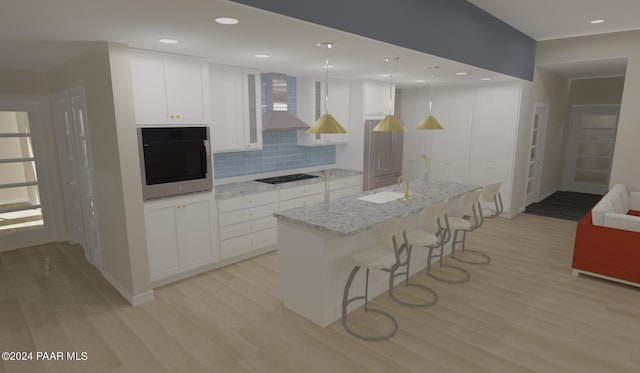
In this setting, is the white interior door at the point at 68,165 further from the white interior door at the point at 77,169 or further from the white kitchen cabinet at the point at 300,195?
the white kitchen cabinet at the point at 300,195

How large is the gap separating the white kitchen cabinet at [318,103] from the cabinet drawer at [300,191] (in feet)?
2.66

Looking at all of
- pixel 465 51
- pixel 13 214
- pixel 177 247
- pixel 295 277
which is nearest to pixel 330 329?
pixel 295 277

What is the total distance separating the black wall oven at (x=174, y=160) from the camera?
364cm

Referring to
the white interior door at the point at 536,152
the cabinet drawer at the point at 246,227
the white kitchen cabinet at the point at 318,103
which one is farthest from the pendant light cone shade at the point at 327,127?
the white interior door at the point at 536,152

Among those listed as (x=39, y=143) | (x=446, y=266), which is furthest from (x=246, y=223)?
(x=39, y=143)

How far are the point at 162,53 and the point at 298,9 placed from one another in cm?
183

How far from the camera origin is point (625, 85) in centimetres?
554

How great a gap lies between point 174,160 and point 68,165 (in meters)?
2.41

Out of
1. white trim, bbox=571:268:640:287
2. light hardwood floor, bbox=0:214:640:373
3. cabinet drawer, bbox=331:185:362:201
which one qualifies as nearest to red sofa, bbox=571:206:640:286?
white trim, bbox=571:268:640:287

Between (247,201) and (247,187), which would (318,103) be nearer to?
(247,187)

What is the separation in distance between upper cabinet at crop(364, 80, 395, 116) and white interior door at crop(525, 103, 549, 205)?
9.72ft

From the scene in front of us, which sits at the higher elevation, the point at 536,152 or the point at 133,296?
the point at 536,152

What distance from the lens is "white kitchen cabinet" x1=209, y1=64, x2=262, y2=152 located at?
452 cm

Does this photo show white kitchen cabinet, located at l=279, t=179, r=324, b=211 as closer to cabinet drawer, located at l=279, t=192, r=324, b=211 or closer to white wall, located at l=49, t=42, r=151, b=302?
cabinet drawer, located at l=279, t=192, r=324, b=211
